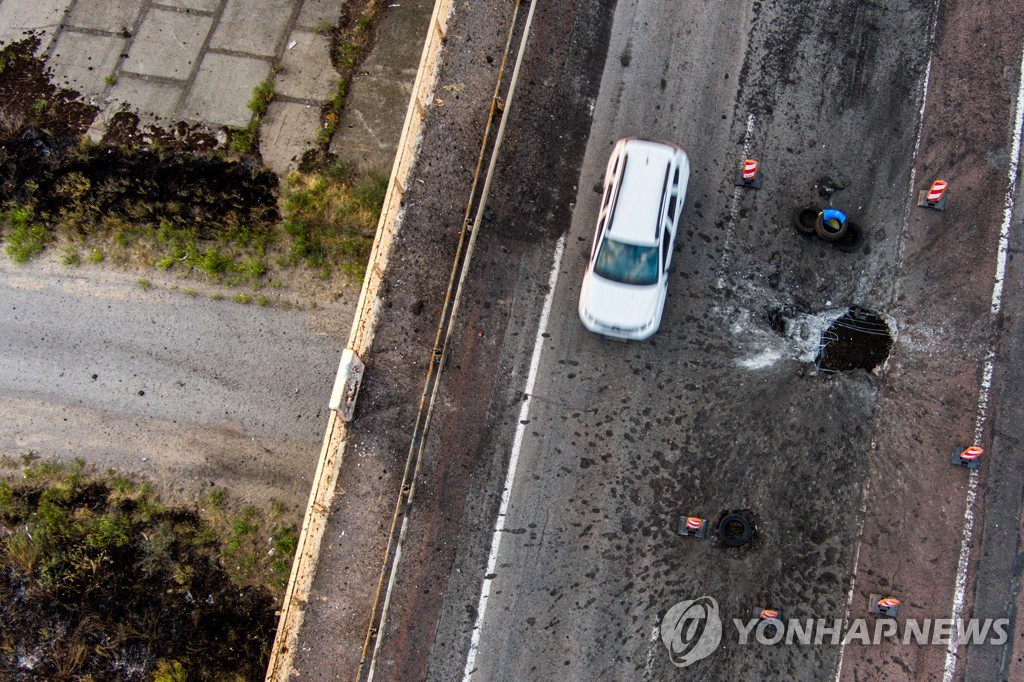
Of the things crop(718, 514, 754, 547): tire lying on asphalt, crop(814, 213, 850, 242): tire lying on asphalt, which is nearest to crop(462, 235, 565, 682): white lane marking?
crop(718, 514, 754, 547): tire lying on asphalt

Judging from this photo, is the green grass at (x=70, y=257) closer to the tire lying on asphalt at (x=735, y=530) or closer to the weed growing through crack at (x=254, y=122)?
the weed growing through crack at (x=254, y=122)

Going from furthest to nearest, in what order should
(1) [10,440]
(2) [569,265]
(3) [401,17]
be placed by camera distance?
(3) [401,17] → (1) [10,440] → (2) [569,265]

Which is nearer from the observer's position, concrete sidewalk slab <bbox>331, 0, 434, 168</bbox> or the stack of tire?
the stack of tire

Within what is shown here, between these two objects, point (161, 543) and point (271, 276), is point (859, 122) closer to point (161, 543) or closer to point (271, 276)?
point (271, 276)

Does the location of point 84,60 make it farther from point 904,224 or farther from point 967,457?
point 967,457

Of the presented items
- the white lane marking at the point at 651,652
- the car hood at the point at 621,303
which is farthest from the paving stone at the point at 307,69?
the white lane marking at the point at 651,652

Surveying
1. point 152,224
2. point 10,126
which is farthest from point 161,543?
point 10,126

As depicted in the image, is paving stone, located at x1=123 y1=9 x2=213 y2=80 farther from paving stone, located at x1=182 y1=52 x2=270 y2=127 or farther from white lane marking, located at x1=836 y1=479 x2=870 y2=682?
white lane marking, located at x1=836 y1=479 x2=870 y2=682
